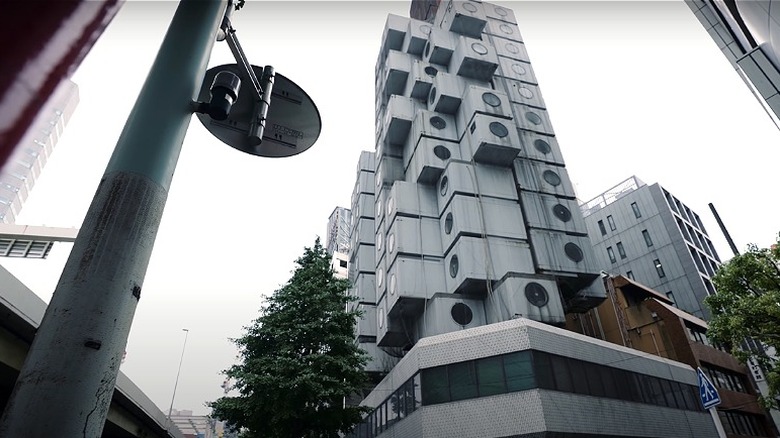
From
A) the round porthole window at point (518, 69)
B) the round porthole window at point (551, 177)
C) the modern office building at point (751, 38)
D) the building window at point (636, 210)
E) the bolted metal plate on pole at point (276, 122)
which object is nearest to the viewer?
the bolted metal plate on pole at point (276, 122)

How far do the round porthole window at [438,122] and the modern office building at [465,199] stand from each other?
3.6 inches

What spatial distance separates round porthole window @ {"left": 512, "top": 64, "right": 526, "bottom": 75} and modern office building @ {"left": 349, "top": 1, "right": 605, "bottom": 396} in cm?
11

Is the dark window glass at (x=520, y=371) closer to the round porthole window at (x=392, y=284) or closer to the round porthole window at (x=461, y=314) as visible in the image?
the round porthole window at (x=461, y=314)

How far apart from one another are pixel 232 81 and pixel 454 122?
34.4m

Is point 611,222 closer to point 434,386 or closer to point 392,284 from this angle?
point 392,284

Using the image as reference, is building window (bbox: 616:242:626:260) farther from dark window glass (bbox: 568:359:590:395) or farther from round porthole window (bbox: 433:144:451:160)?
dark window glass (bbox: 568:359:590:395)

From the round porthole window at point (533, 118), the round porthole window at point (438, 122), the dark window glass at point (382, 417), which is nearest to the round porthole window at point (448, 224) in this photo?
the round porthole window at point (438, 122)

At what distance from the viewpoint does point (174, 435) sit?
A: 17.9 meters

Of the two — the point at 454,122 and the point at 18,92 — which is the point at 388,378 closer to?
the point at 454,122

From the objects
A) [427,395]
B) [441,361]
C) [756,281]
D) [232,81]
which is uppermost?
[756,281]

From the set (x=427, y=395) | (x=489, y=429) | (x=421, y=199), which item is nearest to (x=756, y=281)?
(x=489, y=429)

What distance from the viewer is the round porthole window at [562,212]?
29.8 metres

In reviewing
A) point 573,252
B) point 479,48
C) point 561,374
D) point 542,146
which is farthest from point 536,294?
point 479,48

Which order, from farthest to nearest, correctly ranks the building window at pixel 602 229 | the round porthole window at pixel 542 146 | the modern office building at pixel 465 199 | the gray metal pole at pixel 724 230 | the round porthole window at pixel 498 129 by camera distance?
the building window at pixel 602 229 < the round porthole window at pixel 542 146 < the round porthole window at pixel 498 129 < the modern office building at pixel 465 199 < the gray metal pole at pixel 724 230
